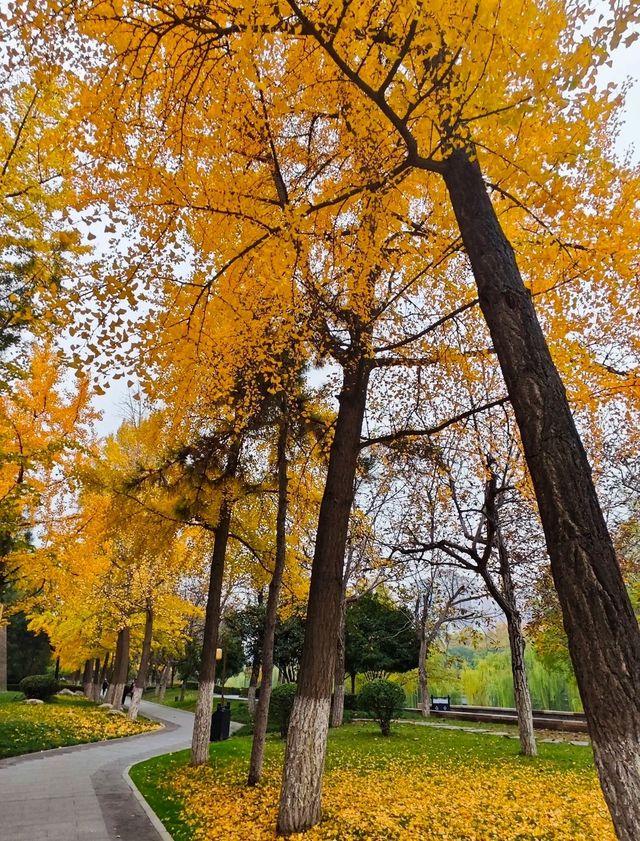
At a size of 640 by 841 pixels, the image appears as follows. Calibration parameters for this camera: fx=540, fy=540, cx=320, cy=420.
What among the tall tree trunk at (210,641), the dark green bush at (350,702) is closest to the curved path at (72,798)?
the tall tree trunk at (210,641)

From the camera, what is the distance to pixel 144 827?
616cm

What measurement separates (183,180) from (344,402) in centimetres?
341

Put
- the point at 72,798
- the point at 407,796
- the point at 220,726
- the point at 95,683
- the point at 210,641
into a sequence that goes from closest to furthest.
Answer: the point at 407,796 → the point at 72,798 → the point at 210,641 → the point at 220,726 → the point at 95,683

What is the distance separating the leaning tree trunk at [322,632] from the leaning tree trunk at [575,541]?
353 centimetres

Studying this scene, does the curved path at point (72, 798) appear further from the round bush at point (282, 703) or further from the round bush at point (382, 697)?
the round bush at point (382, 697)

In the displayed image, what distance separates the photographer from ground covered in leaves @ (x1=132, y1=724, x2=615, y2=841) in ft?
18.2

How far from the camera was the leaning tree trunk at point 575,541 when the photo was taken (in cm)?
275

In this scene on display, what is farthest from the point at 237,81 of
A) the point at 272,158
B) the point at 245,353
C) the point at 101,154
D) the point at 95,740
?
the point at 95,740

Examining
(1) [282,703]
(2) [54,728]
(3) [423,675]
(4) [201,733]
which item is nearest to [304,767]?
(4) [201,733]

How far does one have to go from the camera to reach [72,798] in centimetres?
749

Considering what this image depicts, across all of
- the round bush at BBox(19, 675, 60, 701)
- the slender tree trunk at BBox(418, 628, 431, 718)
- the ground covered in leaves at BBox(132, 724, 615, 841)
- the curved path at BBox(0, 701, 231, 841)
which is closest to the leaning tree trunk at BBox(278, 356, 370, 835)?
the ground covered in leaves at BBox(132, 724, 615, 841)

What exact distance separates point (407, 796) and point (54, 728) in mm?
11359

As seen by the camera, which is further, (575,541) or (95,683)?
(95,683)

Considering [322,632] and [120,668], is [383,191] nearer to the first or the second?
[322,632]
